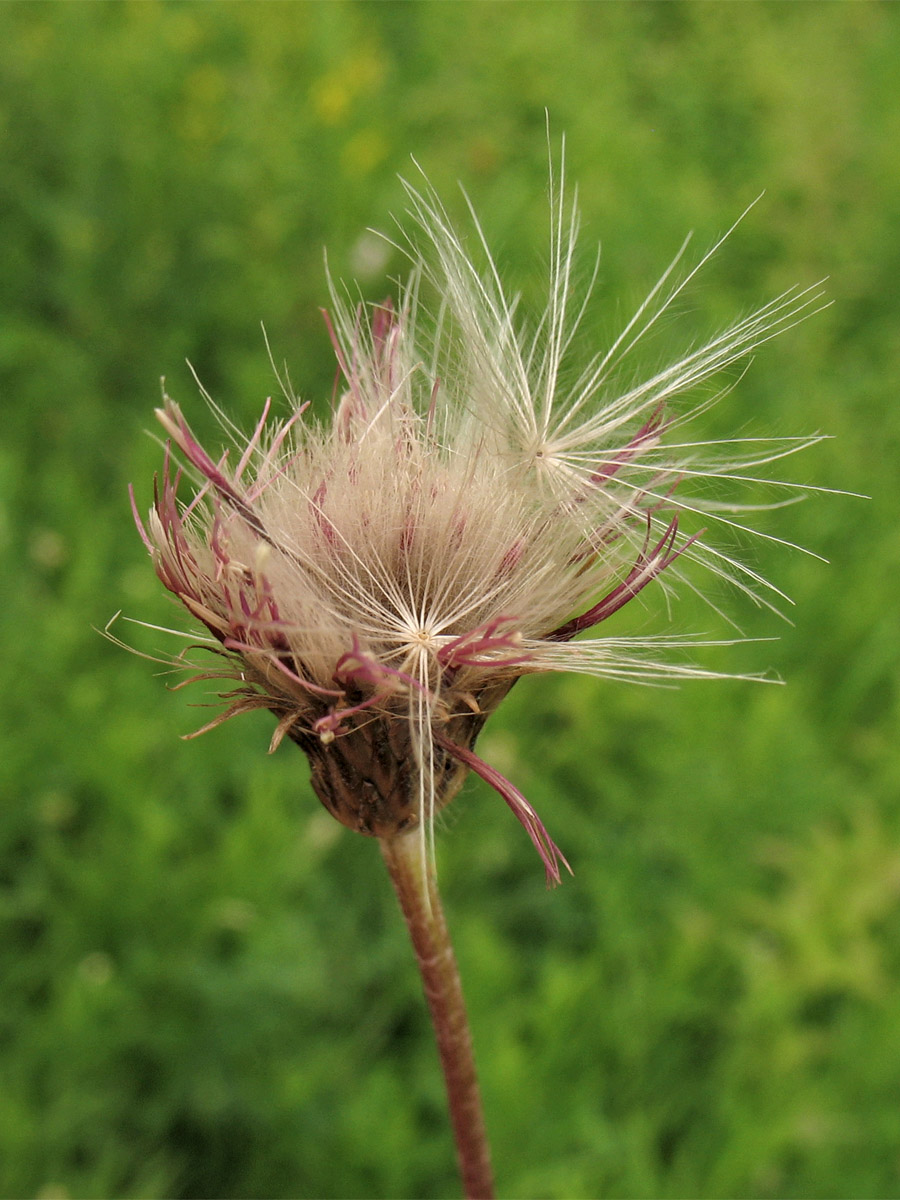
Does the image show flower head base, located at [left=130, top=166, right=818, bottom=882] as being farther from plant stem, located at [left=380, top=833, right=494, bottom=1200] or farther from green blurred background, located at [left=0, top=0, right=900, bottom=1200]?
green blurred background, located at [left=0, top=0, right=900, bottom=1200]

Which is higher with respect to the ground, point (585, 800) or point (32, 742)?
point (32, 742)

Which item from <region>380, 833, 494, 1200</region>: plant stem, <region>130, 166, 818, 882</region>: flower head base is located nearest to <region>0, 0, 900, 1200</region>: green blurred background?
<region>130, 166, 818, 882</region>: flower head base

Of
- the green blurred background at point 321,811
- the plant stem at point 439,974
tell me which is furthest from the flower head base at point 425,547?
the green blurred background at point 321,811

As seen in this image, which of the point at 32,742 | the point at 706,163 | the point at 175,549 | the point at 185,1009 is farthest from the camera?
the point at 706,163

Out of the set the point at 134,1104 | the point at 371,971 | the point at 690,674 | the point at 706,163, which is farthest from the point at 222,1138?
the point at 706,163

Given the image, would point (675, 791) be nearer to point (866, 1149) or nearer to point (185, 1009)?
point (866, 1149)

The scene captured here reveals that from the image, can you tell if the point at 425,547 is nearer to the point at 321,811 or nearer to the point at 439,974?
the point at 439,974

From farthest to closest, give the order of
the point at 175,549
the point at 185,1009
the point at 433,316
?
the point at 185,1009
the point at 433,316
the point at 175,549
